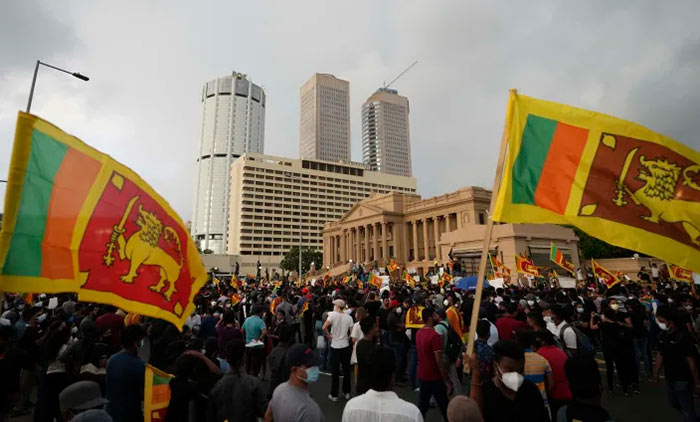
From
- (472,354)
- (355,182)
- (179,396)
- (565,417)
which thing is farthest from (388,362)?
(355,182)

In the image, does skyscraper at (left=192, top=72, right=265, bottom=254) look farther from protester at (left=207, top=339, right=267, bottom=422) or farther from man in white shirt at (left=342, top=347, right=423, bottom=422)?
man in white shirt at (left=342, top=347, right=423, bottom=422)

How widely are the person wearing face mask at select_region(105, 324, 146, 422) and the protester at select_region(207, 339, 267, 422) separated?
41.2 inches

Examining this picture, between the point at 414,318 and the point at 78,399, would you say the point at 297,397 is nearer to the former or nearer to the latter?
the point at 78,399

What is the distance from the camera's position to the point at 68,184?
3.45 metres

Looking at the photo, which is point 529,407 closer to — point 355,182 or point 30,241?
point 30,241

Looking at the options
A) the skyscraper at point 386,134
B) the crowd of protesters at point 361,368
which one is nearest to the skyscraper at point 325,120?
the skyscraper at point 386,134

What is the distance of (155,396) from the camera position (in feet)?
12.0

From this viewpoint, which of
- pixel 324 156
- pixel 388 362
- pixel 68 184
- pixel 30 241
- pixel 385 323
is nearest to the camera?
pixel 388 362

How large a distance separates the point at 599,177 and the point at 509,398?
8.24 ft

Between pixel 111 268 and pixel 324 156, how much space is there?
574 ft

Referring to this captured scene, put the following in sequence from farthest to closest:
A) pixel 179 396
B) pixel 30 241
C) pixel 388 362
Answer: pixel 179 396, pixel 30 241, pixel 388 362

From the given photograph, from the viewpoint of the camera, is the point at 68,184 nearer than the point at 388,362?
No

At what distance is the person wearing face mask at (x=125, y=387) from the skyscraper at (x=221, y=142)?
153 m

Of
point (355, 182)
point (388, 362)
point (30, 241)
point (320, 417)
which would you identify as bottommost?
point (320, 417)
